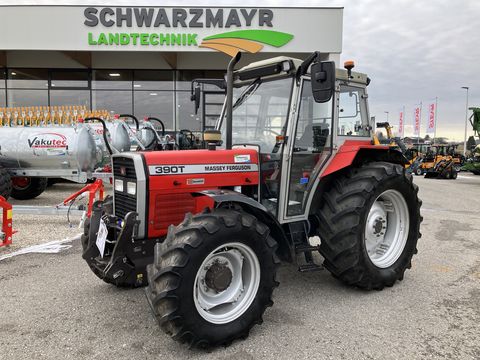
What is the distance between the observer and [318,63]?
10.9ft

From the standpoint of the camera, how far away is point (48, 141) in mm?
9242

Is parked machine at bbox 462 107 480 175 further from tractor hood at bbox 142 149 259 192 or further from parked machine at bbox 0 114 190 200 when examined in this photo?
tractor hood at bbox 142 149 259 192

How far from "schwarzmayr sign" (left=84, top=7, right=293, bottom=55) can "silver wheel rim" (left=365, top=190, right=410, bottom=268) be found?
13.2 metres

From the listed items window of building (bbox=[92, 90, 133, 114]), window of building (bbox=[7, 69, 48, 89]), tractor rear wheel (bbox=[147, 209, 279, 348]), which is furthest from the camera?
window of building (bbox=[92, 90, 133, 114])

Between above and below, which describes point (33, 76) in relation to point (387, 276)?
above

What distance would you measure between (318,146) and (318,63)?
1010 mm

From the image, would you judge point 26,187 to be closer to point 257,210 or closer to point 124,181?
point 124,181

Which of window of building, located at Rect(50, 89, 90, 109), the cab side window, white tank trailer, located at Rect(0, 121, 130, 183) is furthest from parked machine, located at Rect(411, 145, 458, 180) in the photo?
the cab side window

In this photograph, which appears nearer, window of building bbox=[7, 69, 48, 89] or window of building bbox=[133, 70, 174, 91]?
window of building bbox=[7, 69, 48, 89]

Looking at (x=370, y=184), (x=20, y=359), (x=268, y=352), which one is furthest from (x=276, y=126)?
(x=20, y=359)

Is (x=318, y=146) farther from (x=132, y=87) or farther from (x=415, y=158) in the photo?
(x=415, y=158)

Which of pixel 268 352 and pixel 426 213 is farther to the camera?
pixel 426 213

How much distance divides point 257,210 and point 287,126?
931 mm

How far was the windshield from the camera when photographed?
12.7 ft
